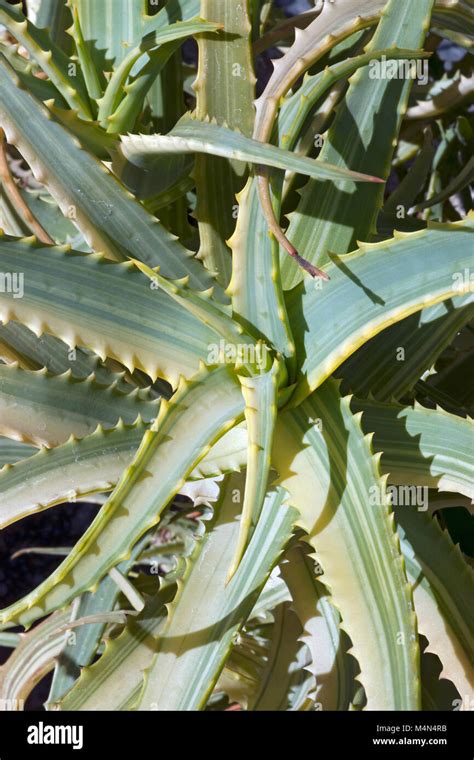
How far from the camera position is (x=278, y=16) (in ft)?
2.94

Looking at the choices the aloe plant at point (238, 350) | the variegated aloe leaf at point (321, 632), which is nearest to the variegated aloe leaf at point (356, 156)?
the aloe plant at point (238, 350)

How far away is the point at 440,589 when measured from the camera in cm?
50

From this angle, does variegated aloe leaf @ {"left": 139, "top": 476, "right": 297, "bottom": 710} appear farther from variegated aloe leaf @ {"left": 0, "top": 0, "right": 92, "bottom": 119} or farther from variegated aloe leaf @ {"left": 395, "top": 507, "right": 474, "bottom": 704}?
variegated aloe leaf @ {"left": 0, "top": 0, "right": 92, "bottom": 119}

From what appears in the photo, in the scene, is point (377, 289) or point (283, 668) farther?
point (283, 668)

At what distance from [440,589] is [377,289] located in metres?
0.20

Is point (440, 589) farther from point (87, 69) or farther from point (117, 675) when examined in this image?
point (87, 69)

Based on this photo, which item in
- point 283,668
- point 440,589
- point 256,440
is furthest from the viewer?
point 283,668

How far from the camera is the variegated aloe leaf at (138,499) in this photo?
395mm

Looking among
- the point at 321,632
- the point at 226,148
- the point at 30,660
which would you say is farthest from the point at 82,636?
the point at 226,148

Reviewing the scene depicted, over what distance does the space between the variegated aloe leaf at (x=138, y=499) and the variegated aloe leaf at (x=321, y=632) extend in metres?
0.20

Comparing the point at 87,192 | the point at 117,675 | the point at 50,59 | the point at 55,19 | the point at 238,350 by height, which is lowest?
the point at 117,675

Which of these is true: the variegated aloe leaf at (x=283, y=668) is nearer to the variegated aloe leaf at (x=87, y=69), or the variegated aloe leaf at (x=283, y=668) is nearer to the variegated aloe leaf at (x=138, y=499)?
the variegated aloe leaf at (x=138, y=499)
